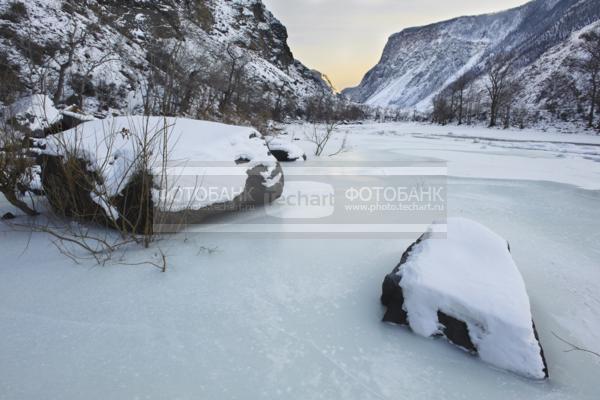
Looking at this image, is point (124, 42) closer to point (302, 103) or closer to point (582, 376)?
point (302, 103)

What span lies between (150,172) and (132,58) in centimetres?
3152

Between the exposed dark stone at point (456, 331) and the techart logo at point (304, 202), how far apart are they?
2.51 m

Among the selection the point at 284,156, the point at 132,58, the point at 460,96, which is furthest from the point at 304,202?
the point at 460,96

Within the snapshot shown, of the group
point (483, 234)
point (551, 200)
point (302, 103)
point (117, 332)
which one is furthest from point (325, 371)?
point (302, 103)

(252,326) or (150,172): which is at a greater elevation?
(150,172)

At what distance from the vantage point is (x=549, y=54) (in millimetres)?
50406

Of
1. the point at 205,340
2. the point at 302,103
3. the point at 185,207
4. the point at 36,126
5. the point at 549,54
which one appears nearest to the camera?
the point at 205,340

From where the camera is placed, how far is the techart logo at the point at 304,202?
175 inches

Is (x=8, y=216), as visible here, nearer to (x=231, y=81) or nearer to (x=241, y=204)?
(x=241, y=204)

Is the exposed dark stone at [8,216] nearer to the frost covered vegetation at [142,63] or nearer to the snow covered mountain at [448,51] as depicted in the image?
the frost covered vegetation at [142,63]

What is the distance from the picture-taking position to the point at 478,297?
1.87 meters

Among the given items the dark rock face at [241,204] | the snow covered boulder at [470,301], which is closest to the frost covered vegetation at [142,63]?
the dark rock face at [241,204]

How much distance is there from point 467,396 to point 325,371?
29.3 inches

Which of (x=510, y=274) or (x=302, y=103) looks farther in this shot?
(x=302, y=103)
